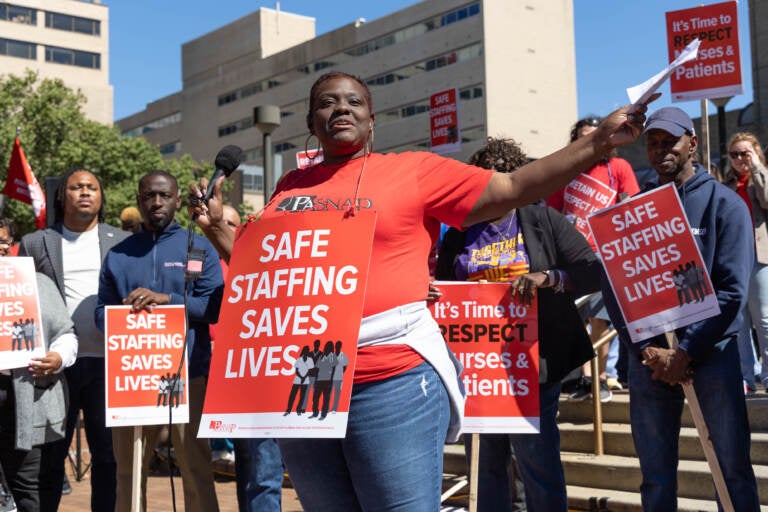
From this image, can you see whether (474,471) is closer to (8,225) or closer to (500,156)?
(500,156)

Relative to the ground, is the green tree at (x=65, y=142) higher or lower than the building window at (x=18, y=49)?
lower

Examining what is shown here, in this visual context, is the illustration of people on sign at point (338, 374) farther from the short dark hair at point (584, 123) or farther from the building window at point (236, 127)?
the building window at point (236, 127)

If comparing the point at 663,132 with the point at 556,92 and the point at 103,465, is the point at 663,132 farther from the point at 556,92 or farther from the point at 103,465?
the point at 556,92

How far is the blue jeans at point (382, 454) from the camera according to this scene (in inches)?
103

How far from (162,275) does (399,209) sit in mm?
2988

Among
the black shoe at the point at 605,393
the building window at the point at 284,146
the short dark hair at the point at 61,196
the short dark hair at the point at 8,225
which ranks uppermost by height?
the building window at the point at 284,146

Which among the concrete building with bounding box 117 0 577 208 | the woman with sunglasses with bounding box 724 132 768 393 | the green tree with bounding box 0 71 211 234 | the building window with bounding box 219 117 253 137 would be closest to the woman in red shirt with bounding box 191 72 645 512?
the woman with sunglasses with bounding box 724 132 768 393

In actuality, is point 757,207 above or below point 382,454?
above

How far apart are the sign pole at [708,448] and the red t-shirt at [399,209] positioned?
6.10ft

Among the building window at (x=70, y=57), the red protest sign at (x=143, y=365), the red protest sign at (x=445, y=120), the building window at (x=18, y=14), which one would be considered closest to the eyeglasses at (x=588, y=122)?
the red protest sign at (x=143, y=365)

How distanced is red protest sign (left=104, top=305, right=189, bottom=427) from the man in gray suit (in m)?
0.27

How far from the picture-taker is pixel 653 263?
4281mm

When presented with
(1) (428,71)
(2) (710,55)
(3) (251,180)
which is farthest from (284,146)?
(2) (710,55)

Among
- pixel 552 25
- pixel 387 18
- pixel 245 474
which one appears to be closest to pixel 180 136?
pixel 387 18
